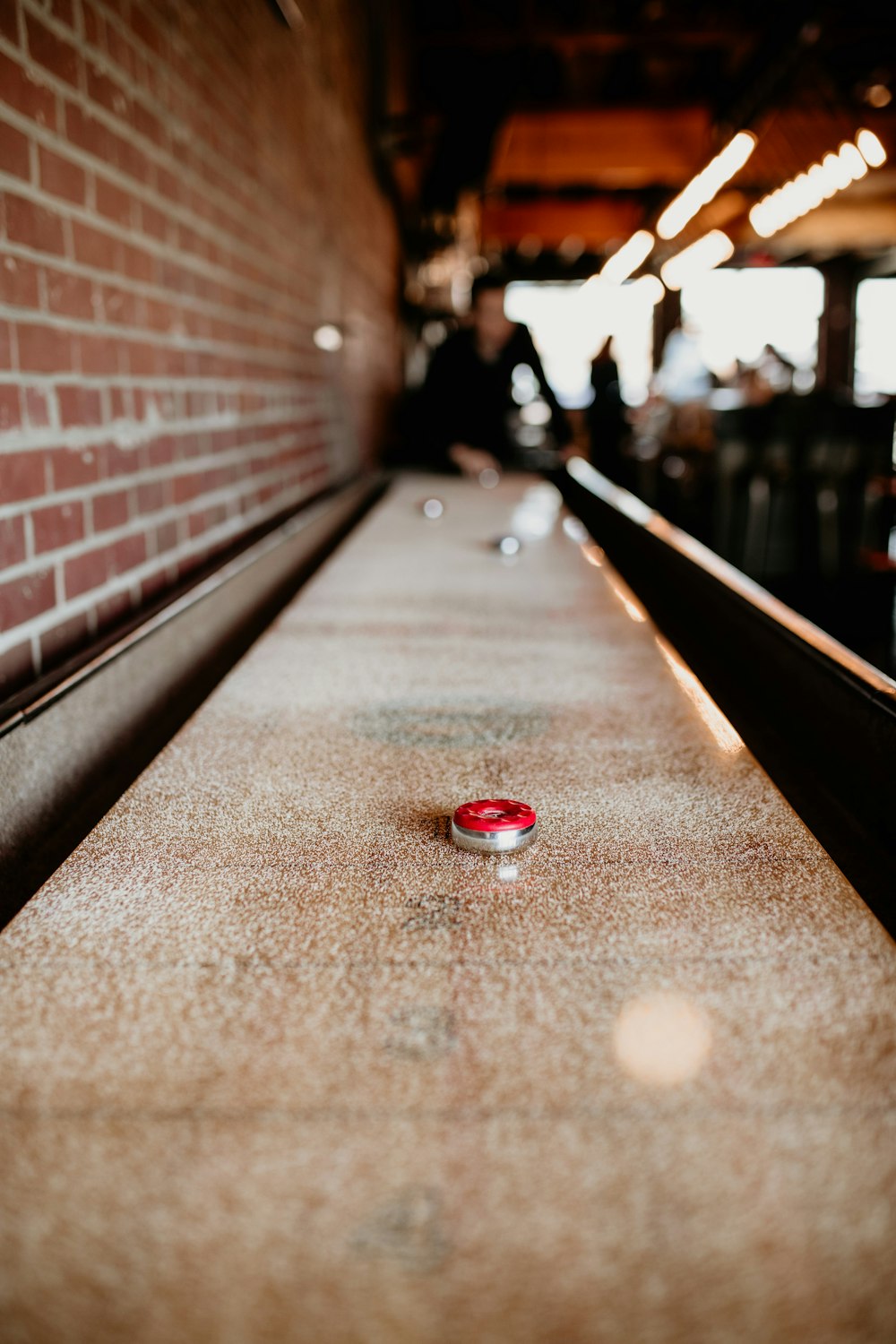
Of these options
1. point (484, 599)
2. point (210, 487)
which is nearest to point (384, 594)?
point (484, 599)

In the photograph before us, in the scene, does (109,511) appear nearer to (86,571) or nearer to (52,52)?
(86,571)

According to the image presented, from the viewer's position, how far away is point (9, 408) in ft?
4.38

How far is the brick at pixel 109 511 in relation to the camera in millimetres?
1676

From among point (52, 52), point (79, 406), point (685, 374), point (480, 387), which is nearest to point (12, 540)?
point (79, 406)

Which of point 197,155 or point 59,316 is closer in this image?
point 59,316

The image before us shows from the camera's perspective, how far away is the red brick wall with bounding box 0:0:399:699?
54.7 inches

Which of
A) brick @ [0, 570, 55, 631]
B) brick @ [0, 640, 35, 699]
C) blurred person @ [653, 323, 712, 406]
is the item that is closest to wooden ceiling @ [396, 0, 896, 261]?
blurred person @ [653, 323, 712, 406]

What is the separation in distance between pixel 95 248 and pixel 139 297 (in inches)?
9.2

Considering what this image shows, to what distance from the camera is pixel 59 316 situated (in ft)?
4.93

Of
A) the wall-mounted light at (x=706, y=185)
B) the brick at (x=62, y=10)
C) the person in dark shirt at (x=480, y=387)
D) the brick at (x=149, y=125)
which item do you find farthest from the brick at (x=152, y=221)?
the wall-mounted light at (x=706, y=185)

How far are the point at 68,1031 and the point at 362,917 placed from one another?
246 mm

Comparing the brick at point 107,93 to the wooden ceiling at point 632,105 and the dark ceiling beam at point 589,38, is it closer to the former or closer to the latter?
the wooden ceiling at point 632,105

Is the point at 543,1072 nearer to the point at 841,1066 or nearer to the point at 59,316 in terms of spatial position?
the point at 841,1066

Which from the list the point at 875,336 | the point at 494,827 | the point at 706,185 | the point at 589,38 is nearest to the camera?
the point at 494,827
